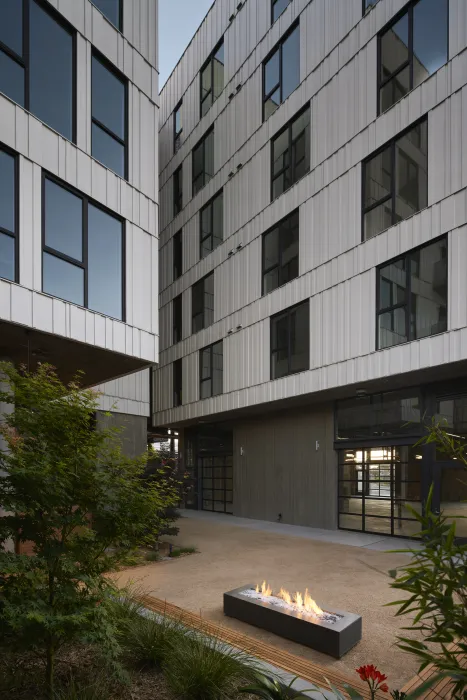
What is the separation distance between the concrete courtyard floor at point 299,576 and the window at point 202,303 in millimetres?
8323

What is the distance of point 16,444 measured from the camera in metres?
4.06

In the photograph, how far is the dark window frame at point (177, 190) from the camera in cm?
2269

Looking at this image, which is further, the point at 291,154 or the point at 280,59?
the point at 280,59

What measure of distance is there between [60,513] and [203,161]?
1925cm

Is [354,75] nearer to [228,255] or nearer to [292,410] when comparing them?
[228,255]

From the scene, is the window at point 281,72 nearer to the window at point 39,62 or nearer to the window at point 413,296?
the window at point 413,296

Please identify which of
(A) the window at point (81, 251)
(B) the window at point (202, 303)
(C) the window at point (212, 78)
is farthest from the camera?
(C) the window at point (212, 78)

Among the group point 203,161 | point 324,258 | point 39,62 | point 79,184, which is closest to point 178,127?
point 203,161

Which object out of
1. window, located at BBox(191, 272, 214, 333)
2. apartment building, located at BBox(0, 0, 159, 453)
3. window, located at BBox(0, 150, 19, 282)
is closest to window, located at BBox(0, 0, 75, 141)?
apartment building, located at BBox(0, 0, 159, 453)

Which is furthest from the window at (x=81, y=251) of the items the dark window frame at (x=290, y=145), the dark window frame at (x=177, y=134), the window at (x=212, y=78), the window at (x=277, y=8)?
the dark window frame at (x=177, y=134)

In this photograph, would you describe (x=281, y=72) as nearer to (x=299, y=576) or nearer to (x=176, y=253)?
(x=176, y=253)

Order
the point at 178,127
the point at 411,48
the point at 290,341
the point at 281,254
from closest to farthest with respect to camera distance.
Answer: the point at 411,48 → the point at 290,341 → the point at 281,254 → the point at 178,127

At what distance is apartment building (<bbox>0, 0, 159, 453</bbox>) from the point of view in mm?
8539

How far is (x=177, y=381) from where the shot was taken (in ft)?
72.0
